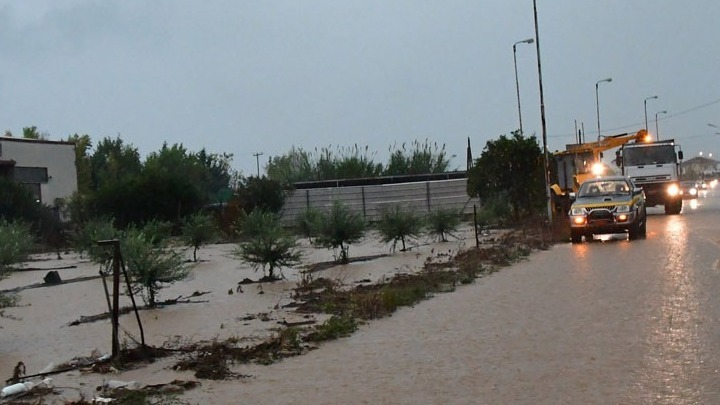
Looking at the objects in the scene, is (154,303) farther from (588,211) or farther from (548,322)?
(588,211)

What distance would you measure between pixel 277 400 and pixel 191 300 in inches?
429

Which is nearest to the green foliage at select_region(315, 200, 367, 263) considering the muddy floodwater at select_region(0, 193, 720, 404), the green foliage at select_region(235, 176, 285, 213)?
the muddy floodwater at select_region(0, 193, 720, 404)

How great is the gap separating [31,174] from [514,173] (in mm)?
37980

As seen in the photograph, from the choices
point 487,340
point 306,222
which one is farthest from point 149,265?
point 306,222

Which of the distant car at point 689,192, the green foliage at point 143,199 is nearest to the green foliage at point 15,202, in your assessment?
the green foliage at point 143,199

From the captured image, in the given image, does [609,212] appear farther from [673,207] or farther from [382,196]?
[382,196]

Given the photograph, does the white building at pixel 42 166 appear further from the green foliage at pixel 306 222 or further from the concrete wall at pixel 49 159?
the green foliage at pixel 306 222

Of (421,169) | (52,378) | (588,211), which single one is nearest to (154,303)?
(52,378)

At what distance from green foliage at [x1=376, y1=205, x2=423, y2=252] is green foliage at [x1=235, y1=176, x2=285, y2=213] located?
29.3 metres

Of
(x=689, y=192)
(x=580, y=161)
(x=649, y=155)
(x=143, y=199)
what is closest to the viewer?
(x=649, y=155)

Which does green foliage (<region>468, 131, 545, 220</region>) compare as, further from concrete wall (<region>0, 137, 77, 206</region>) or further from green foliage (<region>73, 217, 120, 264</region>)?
concrete wall (<region>0, 137, 77, 206</region>)

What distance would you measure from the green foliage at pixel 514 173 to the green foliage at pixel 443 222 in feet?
25.0

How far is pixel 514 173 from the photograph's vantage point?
43.3 metres

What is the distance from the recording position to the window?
2564 inches
